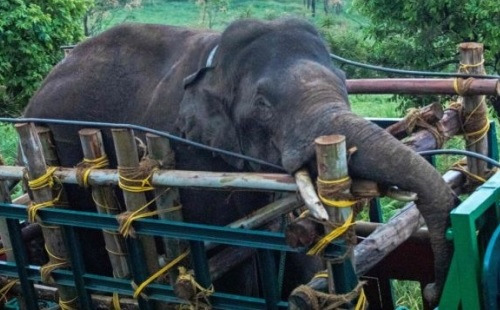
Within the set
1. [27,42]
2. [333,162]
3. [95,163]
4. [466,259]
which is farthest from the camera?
[27,42]

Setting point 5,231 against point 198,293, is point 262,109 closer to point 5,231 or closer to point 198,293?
point 198,293

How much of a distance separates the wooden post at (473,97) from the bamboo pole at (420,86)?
0.09 metres

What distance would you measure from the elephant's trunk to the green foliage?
27.9 feet

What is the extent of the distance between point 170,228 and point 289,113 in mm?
598

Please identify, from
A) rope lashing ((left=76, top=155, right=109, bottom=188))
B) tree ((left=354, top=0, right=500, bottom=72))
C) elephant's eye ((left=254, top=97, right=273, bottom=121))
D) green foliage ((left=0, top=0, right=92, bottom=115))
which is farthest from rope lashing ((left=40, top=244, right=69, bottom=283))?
green foliage ((left=0, top=0, right=92, bottom=115))

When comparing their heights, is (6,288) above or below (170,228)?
below

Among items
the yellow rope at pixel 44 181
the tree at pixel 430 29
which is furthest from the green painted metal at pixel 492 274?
the tree at pixel 430 29

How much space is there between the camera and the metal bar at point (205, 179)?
2803mm

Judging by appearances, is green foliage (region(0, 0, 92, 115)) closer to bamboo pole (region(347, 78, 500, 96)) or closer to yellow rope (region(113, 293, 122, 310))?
bamboo pole (region(347, 78, 500, 96))

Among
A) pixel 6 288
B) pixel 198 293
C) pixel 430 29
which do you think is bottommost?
pixel 430 29

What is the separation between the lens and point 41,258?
4102mm

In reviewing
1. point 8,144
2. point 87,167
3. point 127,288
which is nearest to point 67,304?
point 127,288

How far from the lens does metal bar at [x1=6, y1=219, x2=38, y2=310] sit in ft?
11.9

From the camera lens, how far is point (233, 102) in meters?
3.54
